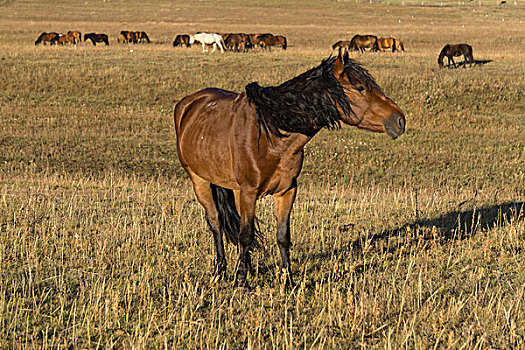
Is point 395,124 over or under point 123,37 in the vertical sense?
over

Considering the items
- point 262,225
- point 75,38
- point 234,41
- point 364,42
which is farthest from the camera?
point 75,38

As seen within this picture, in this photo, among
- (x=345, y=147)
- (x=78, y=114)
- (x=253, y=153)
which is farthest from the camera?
(x=78, y=114)

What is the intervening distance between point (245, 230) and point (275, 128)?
111 cm

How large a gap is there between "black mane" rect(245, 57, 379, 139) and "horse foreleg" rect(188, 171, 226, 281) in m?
1.53

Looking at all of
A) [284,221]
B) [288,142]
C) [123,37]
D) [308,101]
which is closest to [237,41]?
[123,37]

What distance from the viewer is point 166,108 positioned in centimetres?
2200

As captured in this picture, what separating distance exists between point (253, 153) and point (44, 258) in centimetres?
281

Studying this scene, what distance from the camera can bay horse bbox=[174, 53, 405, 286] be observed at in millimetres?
5188

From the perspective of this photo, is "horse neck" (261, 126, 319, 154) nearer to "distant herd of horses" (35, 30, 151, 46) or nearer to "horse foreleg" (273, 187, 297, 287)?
"horse foreleg" (273, 187, 297, 287)

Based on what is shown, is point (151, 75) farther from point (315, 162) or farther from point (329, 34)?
point (329, 34)

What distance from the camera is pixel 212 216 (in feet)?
22.2

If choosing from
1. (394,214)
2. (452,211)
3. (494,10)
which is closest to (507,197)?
(452,211)

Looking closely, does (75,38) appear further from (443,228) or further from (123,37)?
(443,228)

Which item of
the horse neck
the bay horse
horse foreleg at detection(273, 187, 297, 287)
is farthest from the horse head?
horse foreleg at detection(273, 187, 297, 287)
